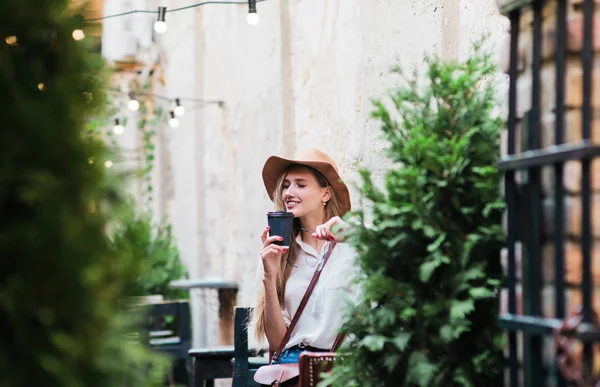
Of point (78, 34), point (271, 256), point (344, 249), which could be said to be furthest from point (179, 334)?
point (78, 34)

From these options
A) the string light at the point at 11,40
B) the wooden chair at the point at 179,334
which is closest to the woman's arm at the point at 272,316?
the string light at the point at 11,40

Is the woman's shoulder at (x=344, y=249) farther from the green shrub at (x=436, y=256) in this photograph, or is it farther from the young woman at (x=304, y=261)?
the green shrub at (x=436, y=256)

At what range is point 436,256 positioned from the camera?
116 inches

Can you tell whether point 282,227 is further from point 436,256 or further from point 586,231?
point 586,231

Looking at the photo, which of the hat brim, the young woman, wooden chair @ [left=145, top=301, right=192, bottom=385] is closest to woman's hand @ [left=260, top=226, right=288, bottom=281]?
the young woman

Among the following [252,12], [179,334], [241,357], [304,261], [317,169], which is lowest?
[179,334]

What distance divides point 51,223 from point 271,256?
2234mm

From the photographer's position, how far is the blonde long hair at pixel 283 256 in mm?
4375

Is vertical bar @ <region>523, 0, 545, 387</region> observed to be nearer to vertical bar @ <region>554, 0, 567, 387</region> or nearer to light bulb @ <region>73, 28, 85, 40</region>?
vertical bar @ <region>554, 0, 567, 387</region>

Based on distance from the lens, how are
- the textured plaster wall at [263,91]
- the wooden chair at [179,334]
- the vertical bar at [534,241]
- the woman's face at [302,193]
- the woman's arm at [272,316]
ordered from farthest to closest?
the wooden chair at [179,334] < the textured plaster wall at [263,91] < the woman's face at [302,193] < the woman's arm at [272,316] < the vertical bar at [534,241]

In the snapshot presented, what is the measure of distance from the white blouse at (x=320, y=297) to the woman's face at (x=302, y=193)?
199mm

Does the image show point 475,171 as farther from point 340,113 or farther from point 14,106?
point 340,113

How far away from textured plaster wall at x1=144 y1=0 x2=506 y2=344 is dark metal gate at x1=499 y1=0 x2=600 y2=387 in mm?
875

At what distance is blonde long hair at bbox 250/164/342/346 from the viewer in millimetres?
4375
